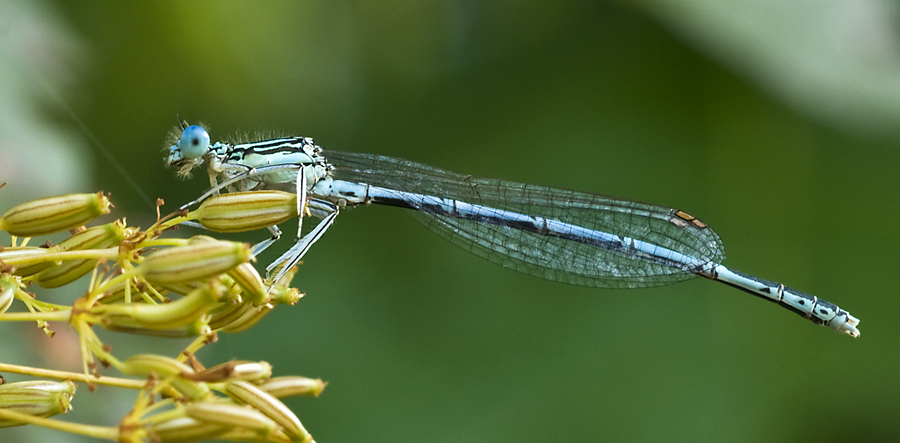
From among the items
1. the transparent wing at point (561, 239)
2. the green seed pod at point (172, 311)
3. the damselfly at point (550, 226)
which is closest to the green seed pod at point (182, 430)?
the green seed pod at point (172, 311)

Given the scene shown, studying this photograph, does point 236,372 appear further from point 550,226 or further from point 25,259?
point 550,226

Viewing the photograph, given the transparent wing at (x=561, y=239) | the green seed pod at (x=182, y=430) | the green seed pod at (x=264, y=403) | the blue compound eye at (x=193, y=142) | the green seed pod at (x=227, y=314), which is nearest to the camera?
the green seed pod at (x=182, y=430)

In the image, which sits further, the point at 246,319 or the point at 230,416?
the point at 246,319

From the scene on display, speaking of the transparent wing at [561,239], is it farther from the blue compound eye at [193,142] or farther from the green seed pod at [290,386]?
the green seed pod at [290,386]

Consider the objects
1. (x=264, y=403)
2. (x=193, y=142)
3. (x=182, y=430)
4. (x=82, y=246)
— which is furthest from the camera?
(x=193, y=142)

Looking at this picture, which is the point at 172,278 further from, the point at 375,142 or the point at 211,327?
the point at 375,142

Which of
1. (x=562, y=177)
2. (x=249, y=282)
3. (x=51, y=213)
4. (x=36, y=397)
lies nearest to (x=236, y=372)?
(x=249, y=282)

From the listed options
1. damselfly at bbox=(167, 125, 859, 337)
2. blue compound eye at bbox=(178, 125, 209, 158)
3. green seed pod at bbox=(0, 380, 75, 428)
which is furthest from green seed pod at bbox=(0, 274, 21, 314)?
damselfly at bbox=(167, 125, 859, 337)

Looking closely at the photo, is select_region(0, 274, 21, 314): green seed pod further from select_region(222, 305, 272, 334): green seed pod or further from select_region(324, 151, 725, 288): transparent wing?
select_region(324, 151, 725, 288): transparent wing
